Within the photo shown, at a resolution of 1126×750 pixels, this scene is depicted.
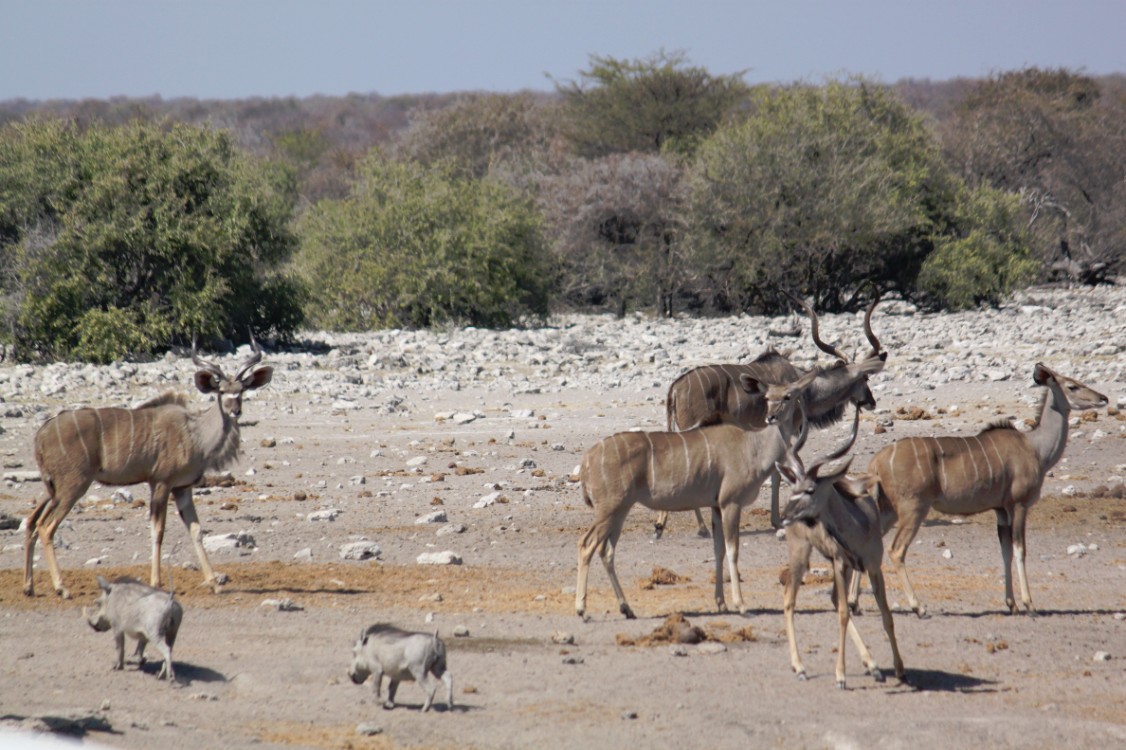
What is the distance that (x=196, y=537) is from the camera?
8.32 metres

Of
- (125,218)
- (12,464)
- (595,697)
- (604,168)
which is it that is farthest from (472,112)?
(595,697)

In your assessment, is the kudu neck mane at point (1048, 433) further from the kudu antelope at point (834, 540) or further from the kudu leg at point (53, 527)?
the kudu leg at point (53, 527)

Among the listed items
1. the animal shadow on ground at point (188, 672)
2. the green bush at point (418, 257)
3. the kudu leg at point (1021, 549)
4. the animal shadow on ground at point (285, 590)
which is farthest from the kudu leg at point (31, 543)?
the green bush at point (418, 257)

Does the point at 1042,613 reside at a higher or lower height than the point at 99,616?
lower

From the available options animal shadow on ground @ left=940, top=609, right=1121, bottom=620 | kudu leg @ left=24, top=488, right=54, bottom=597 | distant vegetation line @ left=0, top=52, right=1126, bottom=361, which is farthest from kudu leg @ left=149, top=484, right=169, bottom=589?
distant vegetation line @ left=0, top=52, right=1126, bottom=361

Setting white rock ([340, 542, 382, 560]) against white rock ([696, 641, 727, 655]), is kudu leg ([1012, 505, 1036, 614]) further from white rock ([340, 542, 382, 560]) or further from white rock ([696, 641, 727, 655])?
white rock ([340, 542, 382, 560])

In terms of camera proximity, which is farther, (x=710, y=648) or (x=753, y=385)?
(x=753, y=385)

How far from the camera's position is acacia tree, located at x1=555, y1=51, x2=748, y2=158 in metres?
36.8

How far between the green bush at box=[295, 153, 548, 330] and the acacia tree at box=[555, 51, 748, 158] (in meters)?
11.3

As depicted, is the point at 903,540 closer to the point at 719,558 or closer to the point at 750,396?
the point at 719,558

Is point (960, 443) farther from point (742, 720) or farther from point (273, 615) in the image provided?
point (273, 615)

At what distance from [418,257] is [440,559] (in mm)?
16097

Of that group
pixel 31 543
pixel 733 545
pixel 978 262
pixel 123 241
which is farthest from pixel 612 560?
pixel 978 262

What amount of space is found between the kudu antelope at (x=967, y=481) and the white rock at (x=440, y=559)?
280 centimetres
